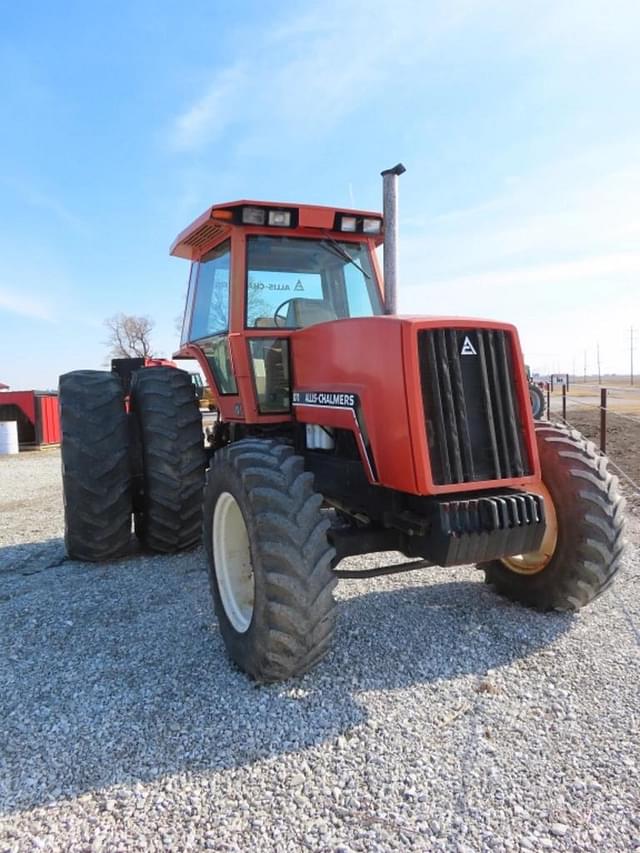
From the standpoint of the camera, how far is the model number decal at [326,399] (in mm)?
3318

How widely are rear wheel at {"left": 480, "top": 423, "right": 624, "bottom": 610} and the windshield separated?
1618 millimetres

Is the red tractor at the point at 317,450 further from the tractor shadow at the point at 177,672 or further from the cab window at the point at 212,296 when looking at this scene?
the tractor shadow at the point at 177,672

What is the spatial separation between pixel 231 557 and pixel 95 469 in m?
1.70

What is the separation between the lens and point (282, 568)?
9.43ft

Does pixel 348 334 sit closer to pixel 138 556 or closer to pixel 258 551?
pixel 258 551

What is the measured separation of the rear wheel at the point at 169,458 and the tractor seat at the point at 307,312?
1.26 m

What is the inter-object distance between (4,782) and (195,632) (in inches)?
56.1

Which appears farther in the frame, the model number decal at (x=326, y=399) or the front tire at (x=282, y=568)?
the model number decal at (x=326, y=399)

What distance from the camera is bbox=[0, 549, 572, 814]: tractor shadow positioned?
8.20ft

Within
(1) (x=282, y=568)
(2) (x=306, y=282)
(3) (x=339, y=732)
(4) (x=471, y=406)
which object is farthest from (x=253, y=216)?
(3) (x=339, y=732)

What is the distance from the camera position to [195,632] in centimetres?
371

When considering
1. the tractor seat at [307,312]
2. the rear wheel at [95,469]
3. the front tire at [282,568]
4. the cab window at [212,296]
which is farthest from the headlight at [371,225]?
the rear wheel at [95,469]

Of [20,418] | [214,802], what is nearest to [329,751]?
[214,802]

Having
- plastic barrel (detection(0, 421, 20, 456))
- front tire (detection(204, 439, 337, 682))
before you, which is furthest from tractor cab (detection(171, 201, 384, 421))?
plastic barrel (detection(0, 421, 20, 456))
